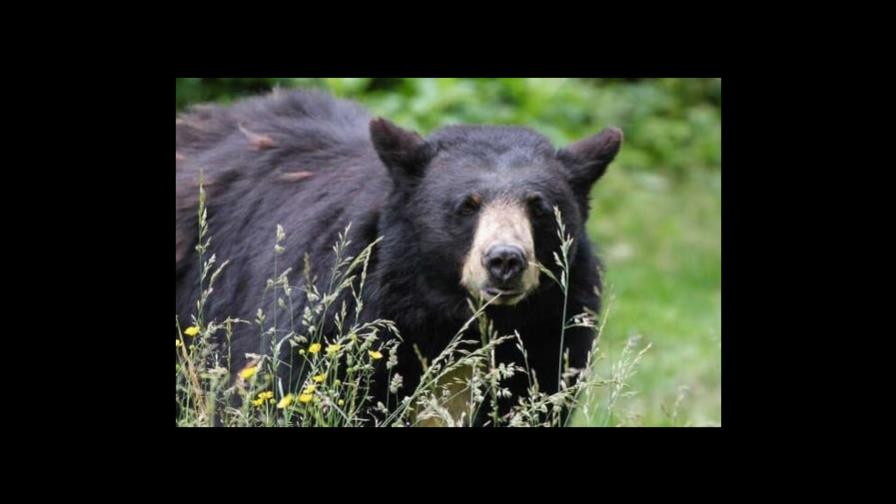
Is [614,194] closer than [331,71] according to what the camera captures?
No

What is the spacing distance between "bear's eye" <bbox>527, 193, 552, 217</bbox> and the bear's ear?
0.41 m

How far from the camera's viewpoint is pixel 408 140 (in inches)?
251

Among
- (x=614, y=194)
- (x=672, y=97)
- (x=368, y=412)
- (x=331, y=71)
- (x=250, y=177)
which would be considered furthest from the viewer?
(x=672, y=97)

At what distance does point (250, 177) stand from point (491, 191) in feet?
5.87

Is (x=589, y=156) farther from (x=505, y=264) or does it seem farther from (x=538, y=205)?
(x=505, y=264)

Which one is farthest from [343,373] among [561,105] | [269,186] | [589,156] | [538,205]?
[561,105]

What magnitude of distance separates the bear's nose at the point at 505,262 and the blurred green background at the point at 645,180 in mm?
2881

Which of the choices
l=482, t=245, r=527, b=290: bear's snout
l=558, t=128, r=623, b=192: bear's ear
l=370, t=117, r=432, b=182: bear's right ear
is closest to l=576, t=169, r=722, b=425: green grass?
l=558, t=128, r=623, b=192: bear's ear

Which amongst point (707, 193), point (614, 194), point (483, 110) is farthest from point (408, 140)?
point (707, 193)

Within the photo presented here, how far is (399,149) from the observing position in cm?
638

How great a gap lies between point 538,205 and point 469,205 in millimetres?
338

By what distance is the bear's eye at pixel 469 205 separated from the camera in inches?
242
